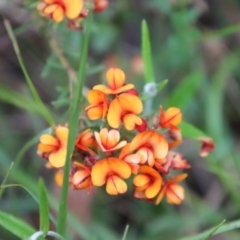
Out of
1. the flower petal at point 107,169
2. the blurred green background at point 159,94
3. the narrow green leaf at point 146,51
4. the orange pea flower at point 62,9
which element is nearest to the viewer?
the flower petal at point 107,169

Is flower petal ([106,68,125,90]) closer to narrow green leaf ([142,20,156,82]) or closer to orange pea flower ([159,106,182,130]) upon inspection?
orange pea flower ([159,106,182,130])

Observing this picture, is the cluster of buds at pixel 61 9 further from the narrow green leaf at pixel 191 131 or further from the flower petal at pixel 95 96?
the narrow green leaf at pixel 191 131

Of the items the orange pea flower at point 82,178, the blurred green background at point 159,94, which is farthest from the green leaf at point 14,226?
the blurred green background at point 159,94

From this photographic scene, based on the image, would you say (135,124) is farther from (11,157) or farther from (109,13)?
(109,13)

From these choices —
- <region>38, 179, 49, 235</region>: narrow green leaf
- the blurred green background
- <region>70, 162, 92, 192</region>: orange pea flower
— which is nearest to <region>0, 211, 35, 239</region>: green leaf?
<region>38, 179, 49, 235</region>: narrow green leaf

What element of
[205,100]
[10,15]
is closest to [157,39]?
[205,100]

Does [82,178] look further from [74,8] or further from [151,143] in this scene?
[74,8]
